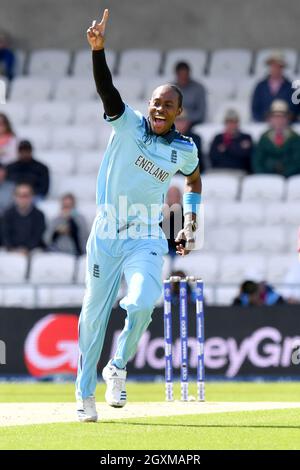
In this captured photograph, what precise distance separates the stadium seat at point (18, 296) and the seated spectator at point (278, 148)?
13.4 feet

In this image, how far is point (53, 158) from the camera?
69.6ft

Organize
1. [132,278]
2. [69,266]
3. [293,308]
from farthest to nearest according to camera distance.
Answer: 1. [69,266]
2. [293,308]
3. [132,278]

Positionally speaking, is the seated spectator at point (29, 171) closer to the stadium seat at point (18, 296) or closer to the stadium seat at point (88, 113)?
the stadium seat at point (88, 113)

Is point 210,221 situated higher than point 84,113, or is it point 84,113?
point 84,113

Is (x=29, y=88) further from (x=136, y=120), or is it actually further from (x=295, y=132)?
(x=136, y=120)

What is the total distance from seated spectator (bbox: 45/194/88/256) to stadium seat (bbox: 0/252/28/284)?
51 cm

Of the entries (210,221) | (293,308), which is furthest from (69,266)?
(293,308)

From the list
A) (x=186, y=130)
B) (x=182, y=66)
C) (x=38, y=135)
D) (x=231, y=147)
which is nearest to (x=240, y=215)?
(x=231, y=147)

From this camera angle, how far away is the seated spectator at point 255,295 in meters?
17.5

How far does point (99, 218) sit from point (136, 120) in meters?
0.72

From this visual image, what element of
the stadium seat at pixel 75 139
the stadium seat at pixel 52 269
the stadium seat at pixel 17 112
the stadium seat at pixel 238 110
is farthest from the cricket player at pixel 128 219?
the stadium seat at pixel 17 112

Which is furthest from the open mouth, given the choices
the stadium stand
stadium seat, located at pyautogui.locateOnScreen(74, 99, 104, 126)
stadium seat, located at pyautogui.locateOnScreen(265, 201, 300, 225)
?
stadium seat, located at pyautogui.locateOnScreen(74, 99, 104, 126)

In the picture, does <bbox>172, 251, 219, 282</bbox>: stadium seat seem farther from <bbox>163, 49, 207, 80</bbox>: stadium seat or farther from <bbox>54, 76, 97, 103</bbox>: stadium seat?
<bbox>54, 76, 97, 103</bbox>: stadium seat
